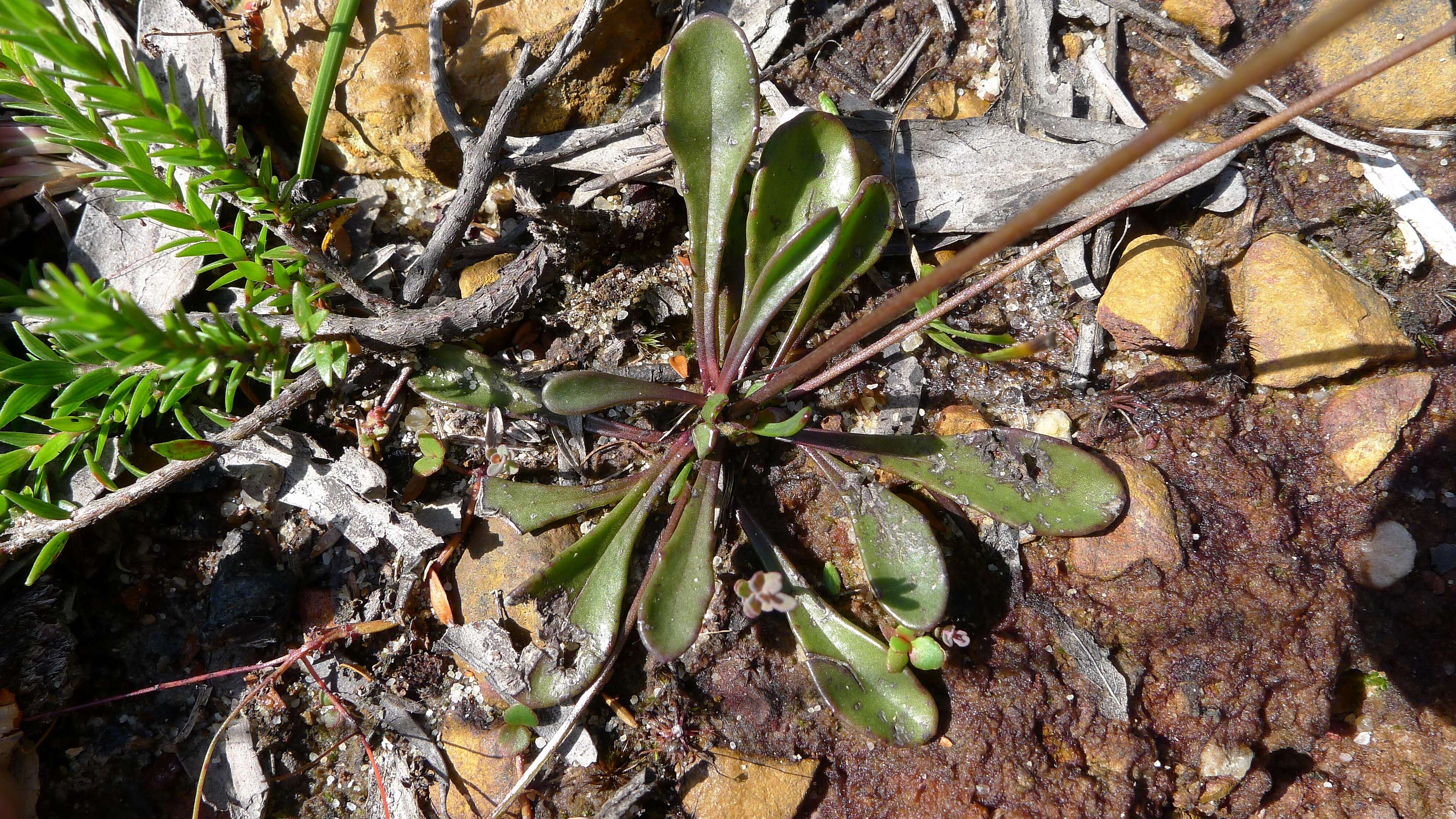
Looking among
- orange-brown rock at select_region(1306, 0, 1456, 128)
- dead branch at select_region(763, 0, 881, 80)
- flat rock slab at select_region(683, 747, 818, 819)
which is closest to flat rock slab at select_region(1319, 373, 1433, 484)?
orange-brown rock at select_region(1306, 0, 1456, 128)

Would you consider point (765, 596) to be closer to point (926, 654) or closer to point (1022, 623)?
point (926, 654)

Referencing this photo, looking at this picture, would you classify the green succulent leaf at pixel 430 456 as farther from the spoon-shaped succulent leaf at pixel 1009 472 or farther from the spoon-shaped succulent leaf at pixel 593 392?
the spoon-shaped succulent leaf at pixel 1009 472

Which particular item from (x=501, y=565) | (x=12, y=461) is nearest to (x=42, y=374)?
(x=12, y=461)

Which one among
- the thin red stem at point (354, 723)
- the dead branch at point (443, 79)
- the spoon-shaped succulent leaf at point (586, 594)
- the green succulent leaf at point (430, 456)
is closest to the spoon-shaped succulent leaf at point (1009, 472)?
the spoon-shaped succulent leaf at point (586, 594)

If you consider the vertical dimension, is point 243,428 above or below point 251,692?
above

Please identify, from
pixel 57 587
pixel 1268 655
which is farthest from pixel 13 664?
pixel 1268 655

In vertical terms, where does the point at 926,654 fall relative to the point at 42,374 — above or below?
below

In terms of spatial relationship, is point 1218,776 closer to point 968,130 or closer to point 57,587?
point 968,130
